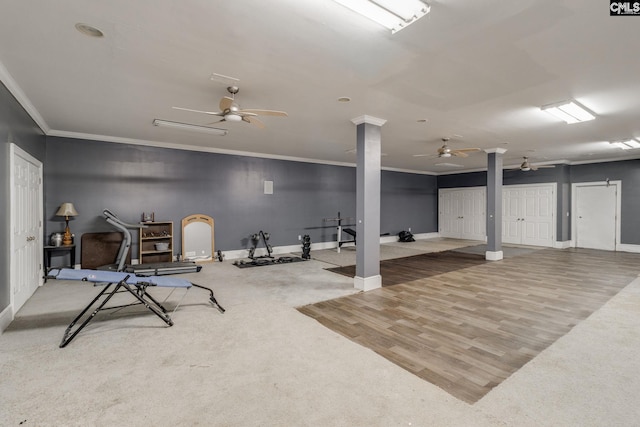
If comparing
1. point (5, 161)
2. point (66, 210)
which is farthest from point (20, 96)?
point (66, 210)

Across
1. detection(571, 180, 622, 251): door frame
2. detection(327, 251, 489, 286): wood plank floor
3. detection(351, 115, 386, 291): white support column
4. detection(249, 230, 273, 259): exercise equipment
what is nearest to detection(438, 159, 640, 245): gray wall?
detection(571, 180, 622, 251): door frame

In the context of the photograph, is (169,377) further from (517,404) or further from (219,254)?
(219,254)

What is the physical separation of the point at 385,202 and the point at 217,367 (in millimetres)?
9285

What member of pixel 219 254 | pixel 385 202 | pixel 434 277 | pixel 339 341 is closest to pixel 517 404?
pixel 339 341

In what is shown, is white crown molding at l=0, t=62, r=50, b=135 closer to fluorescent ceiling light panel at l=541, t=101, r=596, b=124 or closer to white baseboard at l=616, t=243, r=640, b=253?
fluorescent ceiling light panel at l=541, t=101, r=596, b=124

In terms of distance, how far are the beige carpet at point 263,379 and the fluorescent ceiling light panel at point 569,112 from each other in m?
2.78

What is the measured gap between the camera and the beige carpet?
1.87 metres

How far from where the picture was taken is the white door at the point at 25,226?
141 inches

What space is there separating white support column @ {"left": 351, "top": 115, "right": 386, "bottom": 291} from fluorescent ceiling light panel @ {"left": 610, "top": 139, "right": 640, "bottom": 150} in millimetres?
5908

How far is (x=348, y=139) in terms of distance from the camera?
20.8ft

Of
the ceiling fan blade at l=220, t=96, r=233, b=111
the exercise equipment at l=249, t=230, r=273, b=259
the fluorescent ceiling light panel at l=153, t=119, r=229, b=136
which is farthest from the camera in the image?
the exercise equipment at l=249, t=230, r=273, b=259

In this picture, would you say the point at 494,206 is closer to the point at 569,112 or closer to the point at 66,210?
the point at 569,112

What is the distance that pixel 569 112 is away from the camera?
4344 mm

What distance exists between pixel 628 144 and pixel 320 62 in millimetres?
7971
